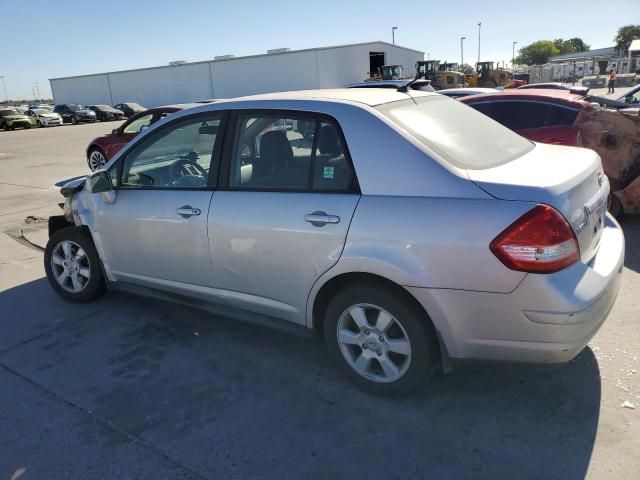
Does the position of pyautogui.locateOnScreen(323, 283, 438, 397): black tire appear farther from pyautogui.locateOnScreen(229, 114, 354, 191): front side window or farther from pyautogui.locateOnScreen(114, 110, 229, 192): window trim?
pyautogui.locateOnScreen(114, 110, 229, 192): window trim

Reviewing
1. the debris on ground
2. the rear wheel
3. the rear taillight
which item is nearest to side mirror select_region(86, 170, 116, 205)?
the rear taillight

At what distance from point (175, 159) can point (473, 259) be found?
8.08ft

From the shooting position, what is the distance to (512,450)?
7.96 feet

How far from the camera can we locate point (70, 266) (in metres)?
4.40

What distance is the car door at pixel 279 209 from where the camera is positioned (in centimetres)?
278

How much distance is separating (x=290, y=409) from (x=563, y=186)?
188 centimetres

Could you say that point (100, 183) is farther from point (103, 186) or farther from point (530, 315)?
point (530, 315)

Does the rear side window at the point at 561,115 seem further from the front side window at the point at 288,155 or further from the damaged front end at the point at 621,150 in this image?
the front side window at the point at 288,155

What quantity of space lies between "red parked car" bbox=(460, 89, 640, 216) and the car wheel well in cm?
432

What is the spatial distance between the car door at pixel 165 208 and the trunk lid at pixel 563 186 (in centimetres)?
181

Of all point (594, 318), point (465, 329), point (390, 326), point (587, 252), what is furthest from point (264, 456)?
point (587, 252)

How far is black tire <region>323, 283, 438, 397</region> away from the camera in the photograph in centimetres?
260

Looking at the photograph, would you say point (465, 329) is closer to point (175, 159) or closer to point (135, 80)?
point (175, 159)

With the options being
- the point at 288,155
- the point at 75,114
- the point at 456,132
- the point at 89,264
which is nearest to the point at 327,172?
the point at 288,155
